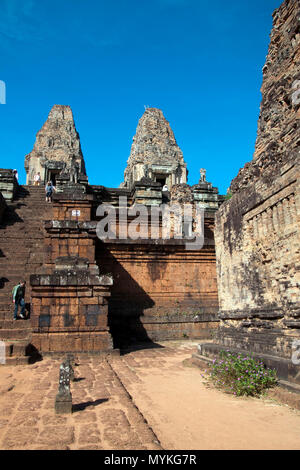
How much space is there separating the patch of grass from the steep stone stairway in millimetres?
3613

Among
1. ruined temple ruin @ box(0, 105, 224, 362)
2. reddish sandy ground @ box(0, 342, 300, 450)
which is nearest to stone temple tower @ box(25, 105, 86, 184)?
ruined temple ruin @ box(0, 105, 224, 362)

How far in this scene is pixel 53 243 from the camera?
8523 millimetres

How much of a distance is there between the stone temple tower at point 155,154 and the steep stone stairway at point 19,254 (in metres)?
13.6

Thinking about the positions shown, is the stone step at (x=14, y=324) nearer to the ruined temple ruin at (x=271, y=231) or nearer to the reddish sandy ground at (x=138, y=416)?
the reddish sandy ground at (x=138, y=416)

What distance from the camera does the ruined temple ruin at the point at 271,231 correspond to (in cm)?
436

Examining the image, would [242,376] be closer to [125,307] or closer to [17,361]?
[17,361]

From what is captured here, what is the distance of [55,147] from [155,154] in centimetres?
1003

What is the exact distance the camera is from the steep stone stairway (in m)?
7.20

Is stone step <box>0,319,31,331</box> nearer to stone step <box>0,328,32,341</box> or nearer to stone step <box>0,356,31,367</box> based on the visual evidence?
stone step <box>0,328,32,341</box>

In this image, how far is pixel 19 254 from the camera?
34.8ft

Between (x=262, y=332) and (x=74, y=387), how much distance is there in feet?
9.02

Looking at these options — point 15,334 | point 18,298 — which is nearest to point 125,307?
point 18,298
